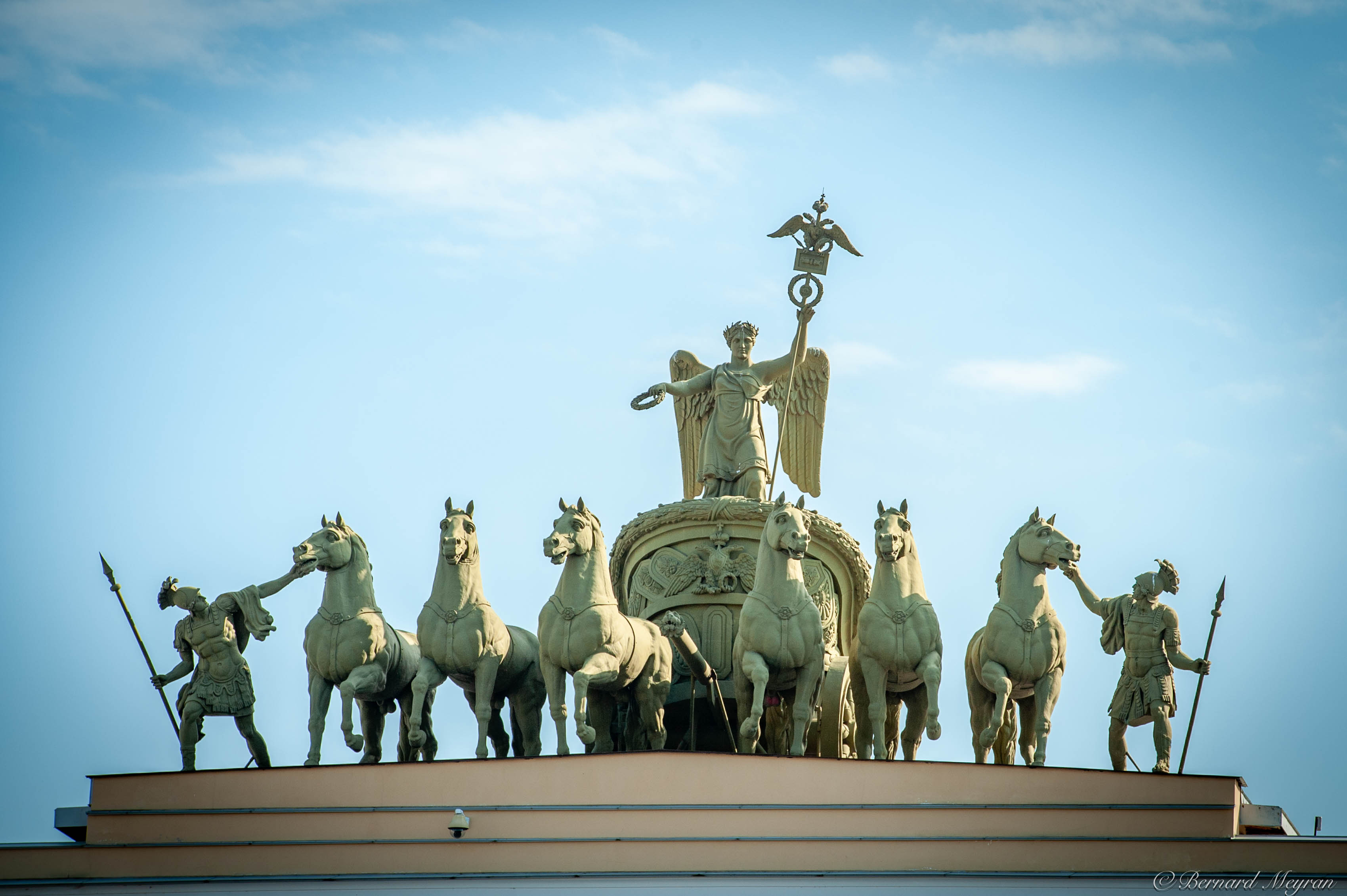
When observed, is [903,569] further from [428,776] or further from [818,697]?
[428,776]

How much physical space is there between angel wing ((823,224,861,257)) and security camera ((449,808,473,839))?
885 cm

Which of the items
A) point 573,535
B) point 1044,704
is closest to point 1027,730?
point 1044,704

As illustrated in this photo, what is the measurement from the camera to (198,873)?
30.2 metres

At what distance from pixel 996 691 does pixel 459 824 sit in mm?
5617

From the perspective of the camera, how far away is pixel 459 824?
29.5 m

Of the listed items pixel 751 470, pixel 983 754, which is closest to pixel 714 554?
pixel 751 470

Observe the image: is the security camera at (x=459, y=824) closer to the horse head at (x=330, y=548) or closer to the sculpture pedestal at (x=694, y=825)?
the sculpture pedestal at (x=694, y=825)

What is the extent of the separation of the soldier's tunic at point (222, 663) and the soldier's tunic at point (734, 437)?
20.3ft

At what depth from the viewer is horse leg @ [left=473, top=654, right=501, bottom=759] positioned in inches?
1235

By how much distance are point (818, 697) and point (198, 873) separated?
6731 mm

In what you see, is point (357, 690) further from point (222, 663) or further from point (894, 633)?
point (894, 633)

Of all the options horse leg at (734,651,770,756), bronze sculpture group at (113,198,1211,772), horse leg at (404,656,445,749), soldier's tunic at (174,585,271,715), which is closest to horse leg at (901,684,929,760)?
bronze sculpture group at (113,198,1211,772)

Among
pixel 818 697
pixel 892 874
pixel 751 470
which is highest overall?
pixel 751 470

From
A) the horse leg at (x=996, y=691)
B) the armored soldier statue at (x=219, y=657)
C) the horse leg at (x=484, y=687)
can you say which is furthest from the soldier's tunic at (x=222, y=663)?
the horse leg at (x=996, y=691)
